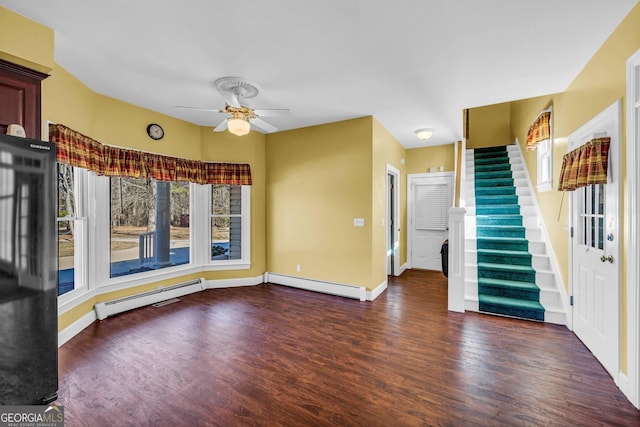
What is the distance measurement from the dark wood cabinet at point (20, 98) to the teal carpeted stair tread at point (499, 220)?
5.54 metres

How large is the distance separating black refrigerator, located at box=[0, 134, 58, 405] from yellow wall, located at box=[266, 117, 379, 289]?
3.19m

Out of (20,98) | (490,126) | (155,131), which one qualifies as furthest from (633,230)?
(490,126)

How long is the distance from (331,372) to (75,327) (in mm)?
2763

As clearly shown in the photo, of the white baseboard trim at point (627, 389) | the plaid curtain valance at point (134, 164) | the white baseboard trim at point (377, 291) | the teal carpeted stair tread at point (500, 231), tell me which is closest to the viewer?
the white baseboard trim at point (627, 389)

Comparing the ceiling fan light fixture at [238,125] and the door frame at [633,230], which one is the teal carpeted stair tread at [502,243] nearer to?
the door frame at [633,230]

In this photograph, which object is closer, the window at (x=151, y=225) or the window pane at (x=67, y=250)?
the window pane at (x=67, y=250)

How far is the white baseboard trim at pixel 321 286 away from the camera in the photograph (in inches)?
161

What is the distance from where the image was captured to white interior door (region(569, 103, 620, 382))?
2150mm

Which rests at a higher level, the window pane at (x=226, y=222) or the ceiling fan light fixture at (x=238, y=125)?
the ceiling fan light fixture at (x=238, y=125)

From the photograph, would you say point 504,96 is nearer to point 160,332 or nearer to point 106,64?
point 106,64

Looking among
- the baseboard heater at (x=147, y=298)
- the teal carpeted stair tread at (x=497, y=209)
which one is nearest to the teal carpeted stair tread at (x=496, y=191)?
the teal carpeted stair tread at (x=497, y=209)

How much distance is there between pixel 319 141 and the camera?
4434 millimetres

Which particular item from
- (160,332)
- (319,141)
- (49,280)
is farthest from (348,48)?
(160,332)

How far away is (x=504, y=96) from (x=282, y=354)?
149 inches
